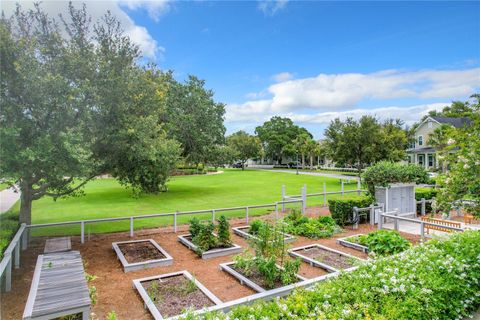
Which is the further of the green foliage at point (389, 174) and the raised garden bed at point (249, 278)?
the green foliage at point (389, 174)

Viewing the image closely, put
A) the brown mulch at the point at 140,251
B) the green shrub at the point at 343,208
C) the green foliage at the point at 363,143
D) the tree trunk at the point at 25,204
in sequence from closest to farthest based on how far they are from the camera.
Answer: the brown mulch at the point at 140,251 → the tree trunk at the point at 25,204 → the green shrub at the point at 343,208 → the green foliage at the point at 363,143

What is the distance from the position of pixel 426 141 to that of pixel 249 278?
1494 inches

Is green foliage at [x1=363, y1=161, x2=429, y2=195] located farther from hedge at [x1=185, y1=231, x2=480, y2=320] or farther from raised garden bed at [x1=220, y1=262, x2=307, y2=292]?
raised garden bed at [x1=220, y1=262, x2=307, y2=292]

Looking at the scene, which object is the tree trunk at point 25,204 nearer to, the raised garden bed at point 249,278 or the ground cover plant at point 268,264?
the raised garden bed at point 249,278

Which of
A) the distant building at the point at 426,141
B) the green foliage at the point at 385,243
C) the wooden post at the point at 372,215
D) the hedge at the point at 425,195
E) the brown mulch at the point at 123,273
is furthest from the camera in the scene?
the distant building at the point at 426,141

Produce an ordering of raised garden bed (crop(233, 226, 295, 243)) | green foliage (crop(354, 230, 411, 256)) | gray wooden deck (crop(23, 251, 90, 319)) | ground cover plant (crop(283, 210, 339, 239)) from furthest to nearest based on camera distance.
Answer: ground cover plant (crop(283, 210, 339, 239)) < raised garden bed (crop(233, 226, 295, 243)) < green foliage (crop(354, 230, 411, 256)) < gray wooden deck (crop(23, 251, 90, 319))

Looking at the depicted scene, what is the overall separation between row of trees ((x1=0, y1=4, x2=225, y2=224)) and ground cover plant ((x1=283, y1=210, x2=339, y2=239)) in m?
4.81

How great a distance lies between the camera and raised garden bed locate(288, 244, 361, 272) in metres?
6.59

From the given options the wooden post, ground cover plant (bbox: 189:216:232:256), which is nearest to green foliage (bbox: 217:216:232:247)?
ground cover plant (bbox: 189:216:232:256)

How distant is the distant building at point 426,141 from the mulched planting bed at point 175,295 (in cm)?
3660

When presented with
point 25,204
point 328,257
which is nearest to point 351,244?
point 328,257

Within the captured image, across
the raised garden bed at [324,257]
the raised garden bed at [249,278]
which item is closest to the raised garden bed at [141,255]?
the raised garden bed at [249,278]

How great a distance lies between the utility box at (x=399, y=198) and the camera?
11.5 meters

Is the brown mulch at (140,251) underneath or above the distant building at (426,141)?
underneath
